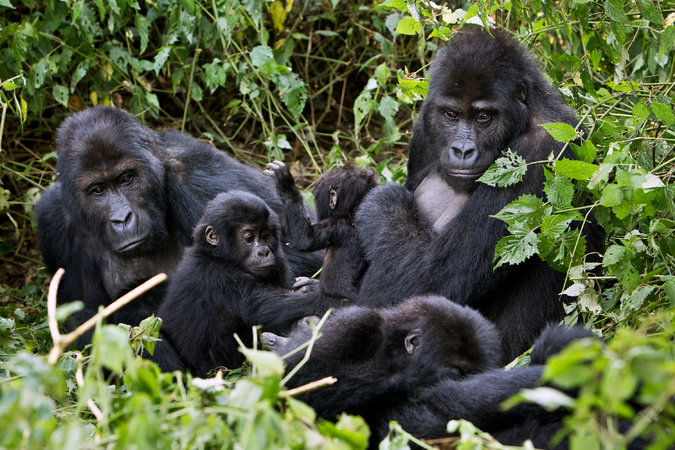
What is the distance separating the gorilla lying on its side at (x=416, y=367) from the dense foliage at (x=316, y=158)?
25 centimetres

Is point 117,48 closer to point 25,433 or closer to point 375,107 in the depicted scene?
point 375,107

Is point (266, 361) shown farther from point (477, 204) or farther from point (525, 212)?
point (477, 204)

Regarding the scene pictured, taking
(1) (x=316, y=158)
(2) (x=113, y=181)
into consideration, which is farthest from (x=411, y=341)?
Result: (1) (x=316, y=158)

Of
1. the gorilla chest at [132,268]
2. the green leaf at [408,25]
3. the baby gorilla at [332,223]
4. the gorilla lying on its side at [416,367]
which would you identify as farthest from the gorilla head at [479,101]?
the gorilla chest at [132,268]

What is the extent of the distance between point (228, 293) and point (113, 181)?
1115 millimetres

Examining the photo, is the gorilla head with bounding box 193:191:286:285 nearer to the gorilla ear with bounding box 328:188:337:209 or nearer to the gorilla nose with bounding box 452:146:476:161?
the gorilla ear with bounding box 328:188:337:209

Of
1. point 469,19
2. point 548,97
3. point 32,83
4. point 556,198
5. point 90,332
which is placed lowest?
point 90,332

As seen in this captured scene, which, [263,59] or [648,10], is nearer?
[648,10]

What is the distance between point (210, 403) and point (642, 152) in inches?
113

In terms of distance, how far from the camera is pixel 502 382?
317cm

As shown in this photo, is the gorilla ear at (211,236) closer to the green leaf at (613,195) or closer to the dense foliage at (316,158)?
the dense foliage at (316,158)

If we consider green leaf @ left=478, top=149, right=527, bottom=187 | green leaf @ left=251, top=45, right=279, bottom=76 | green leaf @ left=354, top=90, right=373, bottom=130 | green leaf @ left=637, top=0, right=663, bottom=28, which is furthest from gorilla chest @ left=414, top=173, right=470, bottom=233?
green leaf @ left=251, top=45, right=279, bottom=76

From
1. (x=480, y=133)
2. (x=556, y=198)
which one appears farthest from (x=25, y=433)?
(x=480, y=133)

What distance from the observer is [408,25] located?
4.77 meters
